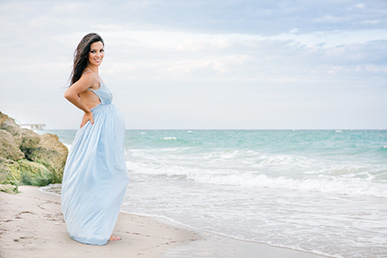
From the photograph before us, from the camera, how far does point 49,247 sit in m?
3.70

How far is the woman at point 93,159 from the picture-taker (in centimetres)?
392

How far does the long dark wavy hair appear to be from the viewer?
4.01 metres

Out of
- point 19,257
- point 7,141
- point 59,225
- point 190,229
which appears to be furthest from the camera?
point 7,141

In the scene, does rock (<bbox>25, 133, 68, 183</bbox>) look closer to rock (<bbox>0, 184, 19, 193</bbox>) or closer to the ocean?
the ocean

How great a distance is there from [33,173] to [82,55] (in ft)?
17.1

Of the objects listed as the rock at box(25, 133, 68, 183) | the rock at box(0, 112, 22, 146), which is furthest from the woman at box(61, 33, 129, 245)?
the rock at box(0, 112, 22, 146)

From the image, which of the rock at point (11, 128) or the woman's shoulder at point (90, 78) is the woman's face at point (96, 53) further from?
the rock at point (11, 128)

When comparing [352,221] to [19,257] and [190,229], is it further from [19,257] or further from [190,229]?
[19,257]

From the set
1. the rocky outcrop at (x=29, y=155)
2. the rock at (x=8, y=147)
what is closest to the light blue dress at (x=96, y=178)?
the rocky outcrop at (x=29, y=155)

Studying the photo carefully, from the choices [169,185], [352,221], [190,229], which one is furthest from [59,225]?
[169,185]

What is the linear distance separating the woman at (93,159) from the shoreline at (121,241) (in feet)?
0.70

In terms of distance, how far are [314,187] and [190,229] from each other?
5372mm

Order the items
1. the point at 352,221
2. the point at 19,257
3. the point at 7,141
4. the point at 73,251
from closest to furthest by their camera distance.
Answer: the point at 19,257 < the point at 73,251 < the point at 352,221 < the point at 7,141

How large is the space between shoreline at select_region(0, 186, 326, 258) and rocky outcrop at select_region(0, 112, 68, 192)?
8.12 feet
